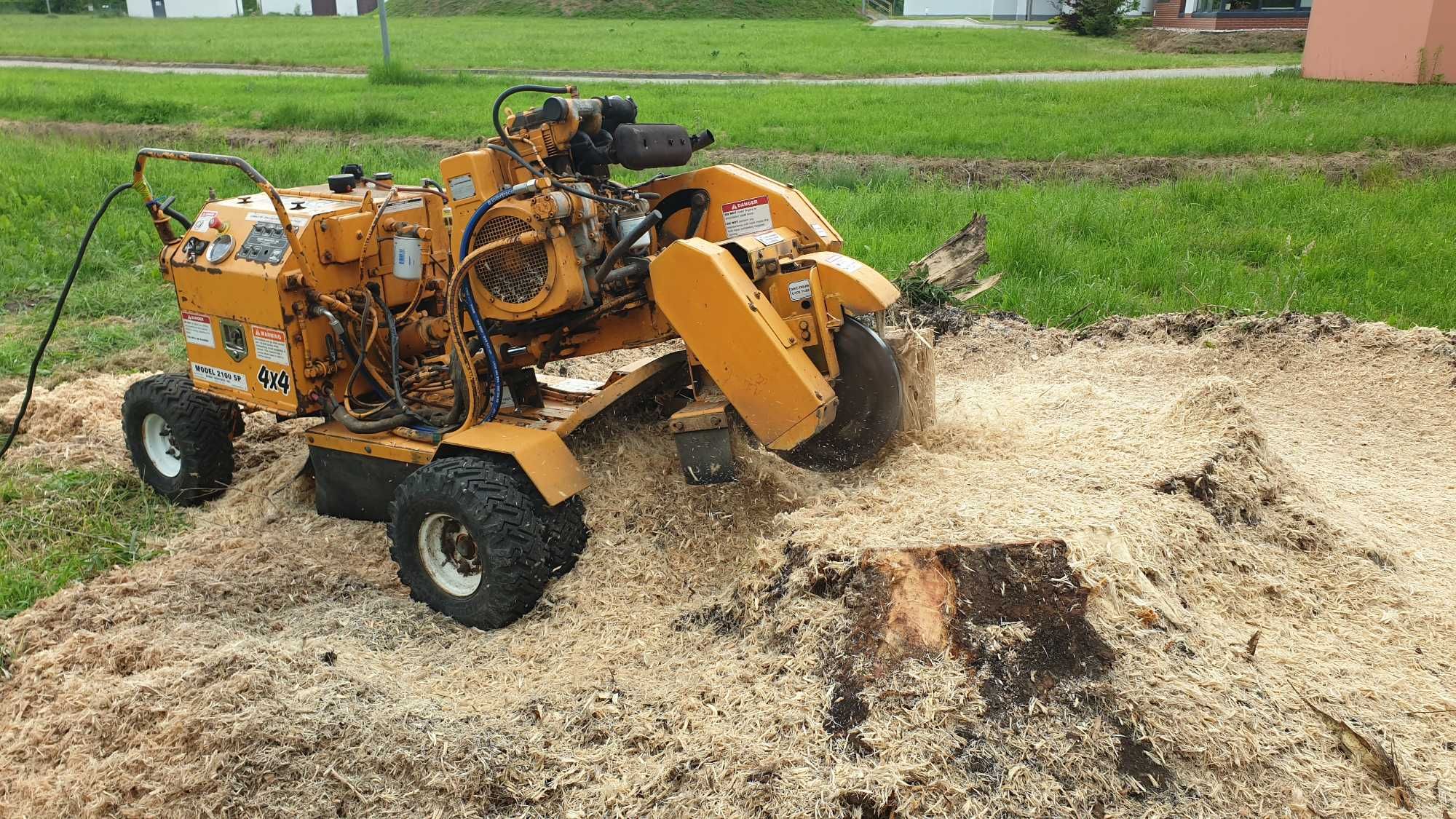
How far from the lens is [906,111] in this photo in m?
16.8

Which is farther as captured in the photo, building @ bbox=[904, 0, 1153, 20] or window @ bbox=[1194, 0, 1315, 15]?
building @ bbox=[904, 0, 1153, 20]

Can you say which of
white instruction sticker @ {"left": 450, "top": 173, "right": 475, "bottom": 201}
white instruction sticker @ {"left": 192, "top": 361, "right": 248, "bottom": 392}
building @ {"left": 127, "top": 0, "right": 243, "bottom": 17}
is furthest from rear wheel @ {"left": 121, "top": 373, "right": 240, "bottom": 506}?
building @ {"left": 127, "top": 0, "right": 243, "bottom": 17}

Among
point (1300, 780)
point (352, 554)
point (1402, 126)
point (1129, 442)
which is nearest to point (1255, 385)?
point (1129, 442)

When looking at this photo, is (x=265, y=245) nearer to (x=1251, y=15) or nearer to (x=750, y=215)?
(x=750, y=215)

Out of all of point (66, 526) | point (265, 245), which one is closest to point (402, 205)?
point (265, 245)

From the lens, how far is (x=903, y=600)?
3363mm

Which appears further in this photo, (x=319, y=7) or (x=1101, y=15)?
(x=319, y=7)

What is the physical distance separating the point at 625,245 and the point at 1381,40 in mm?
18296

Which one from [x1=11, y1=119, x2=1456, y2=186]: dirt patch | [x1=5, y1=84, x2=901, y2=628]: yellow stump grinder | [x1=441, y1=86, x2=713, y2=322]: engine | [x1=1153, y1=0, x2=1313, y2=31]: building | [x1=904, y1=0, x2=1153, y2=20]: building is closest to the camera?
[x1=5, y1=84, x2=901, y2=628]: yellow stump grinder

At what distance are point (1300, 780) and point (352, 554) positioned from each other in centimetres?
372

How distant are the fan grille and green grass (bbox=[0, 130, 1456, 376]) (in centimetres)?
452

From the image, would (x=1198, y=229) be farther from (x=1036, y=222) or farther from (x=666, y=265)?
(x=666, y=265)

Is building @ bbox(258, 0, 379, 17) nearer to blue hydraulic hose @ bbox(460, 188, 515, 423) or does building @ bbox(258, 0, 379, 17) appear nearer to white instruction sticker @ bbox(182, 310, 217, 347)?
white instruction sticker @ bbox(182, 310, 217, 347)

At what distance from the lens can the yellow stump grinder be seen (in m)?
3.99
